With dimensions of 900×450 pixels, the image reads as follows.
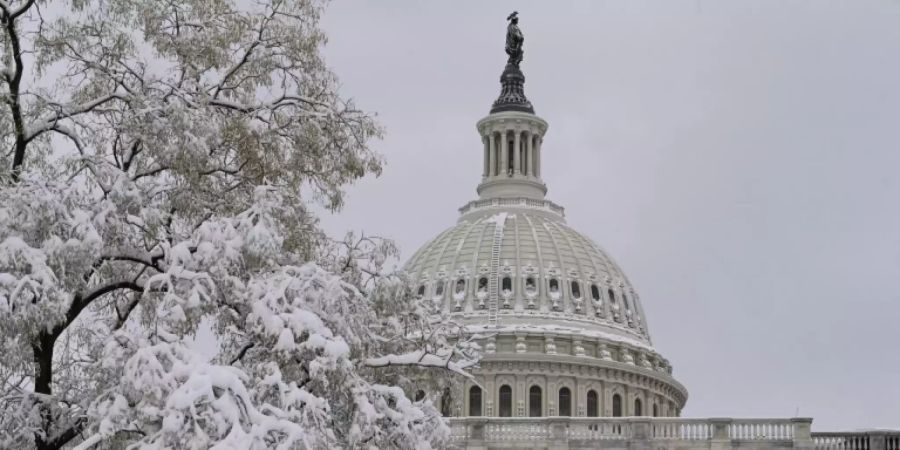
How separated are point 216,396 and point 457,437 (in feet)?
187

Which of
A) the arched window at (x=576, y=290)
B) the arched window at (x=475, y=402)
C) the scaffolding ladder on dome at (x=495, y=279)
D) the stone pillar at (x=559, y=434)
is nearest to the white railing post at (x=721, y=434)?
the stone pillar at (x=559, y=434)

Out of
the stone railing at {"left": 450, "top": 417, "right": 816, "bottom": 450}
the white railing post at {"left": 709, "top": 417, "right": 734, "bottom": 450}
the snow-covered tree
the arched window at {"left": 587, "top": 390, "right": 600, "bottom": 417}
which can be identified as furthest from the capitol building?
the snow-covered tree

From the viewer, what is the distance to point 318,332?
23016 mm

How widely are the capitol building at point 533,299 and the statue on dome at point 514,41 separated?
3.30m

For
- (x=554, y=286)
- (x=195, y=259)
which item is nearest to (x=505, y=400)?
(x=554, y=286)

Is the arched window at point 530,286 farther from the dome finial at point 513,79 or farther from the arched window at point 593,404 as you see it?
the dome finial at point 513,79

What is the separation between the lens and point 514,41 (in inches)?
5733

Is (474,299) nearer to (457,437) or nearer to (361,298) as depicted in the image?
(457,437)

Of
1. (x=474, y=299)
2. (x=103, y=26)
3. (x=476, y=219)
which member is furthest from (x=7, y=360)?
(x=476, y=219)

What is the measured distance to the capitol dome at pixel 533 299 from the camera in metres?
118

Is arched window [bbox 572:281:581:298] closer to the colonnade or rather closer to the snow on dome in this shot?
the snow on dome

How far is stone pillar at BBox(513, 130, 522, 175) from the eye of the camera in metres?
135

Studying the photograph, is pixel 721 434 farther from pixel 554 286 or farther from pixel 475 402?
pixel 554 286

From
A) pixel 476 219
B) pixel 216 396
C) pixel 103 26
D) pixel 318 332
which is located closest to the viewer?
pixel 216 396
